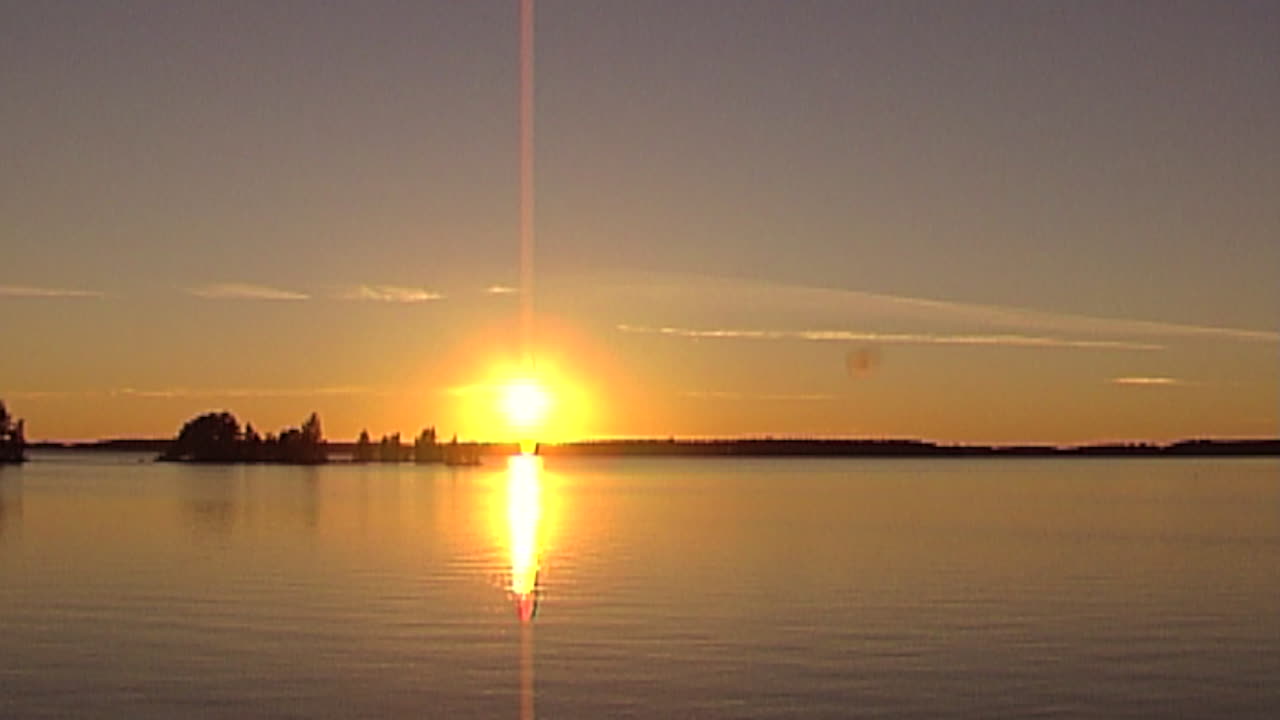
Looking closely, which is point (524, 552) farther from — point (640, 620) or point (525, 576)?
point (640, 620)

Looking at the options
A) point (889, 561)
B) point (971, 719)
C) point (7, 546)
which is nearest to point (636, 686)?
point (971, 719)

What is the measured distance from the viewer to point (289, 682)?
32.1m

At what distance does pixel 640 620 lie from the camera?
139 feet

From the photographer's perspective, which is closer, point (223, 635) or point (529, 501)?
point (223, 635)

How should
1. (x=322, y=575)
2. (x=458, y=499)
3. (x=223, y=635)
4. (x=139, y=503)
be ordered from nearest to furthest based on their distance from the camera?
(x=223, y=635)
(x=322, y=575)
(x=139, y=503)
(x=458, y=499)

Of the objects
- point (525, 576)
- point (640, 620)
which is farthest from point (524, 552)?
point (640, 620)

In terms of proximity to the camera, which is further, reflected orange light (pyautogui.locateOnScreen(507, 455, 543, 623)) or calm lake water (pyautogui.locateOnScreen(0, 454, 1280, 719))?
reflected orange light (pyautogui.locateOnScreen(507, 455, 543, 623))

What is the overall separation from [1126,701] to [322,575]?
31.4m

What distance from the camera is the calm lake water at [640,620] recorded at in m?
30.5

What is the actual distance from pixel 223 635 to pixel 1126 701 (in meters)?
20.1

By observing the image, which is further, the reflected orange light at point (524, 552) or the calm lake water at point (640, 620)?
the reflected orange light at point (524, 552)

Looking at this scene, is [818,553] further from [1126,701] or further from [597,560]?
[1126,701]

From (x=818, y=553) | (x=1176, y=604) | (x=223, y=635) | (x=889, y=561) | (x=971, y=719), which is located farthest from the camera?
(x=818, y=553)

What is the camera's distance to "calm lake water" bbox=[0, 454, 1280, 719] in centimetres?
3050
